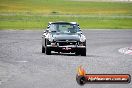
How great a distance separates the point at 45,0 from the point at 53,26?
433ft

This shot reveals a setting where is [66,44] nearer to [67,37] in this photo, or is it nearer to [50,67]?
[67,37]

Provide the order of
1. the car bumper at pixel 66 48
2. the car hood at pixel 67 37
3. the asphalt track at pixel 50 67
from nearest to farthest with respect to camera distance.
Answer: the asphalt track at pixel 50 67, the car bumper at pixel 66 48, the car hood at pixel 67 37

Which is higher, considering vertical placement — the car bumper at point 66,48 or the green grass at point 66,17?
the car bumper at point 66,48

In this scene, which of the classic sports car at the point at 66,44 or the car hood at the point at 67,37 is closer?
the classic sports car at the point at 66,44

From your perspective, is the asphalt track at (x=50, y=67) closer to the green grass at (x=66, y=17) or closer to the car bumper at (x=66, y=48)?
the car bumper at (x=66, y=48)

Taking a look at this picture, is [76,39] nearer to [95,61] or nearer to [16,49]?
[95,61]

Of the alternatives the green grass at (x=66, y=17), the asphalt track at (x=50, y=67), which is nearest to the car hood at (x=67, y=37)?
the asphalt track at (x=50, y=67)

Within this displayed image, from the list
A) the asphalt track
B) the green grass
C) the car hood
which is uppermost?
the car hood

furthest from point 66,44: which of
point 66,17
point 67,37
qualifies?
point 66,17

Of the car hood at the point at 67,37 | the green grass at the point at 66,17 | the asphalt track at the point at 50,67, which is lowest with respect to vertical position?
the green grass at the point at 66,17

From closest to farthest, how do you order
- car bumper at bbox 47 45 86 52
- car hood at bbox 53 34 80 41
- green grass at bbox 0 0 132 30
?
car bumper at bbox 47 45 86 52 → car hood at bbox 53 34 80 41 → green grass at bbox 0 0 132 30

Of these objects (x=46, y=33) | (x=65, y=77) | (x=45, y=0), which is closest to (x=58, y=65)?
(x=65, y=77)

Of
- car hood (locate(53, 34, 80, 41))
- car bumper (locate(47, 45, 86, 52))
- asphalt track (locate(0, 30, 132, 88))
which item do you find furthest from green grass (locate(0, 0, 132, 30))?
asphalt track (locate(0, 30, 132, 88))

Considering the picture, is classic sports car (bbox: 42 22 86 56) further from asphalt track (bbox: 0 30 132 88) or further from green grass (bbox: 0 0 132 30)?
green grass (bbox: 0 0 132 30)
